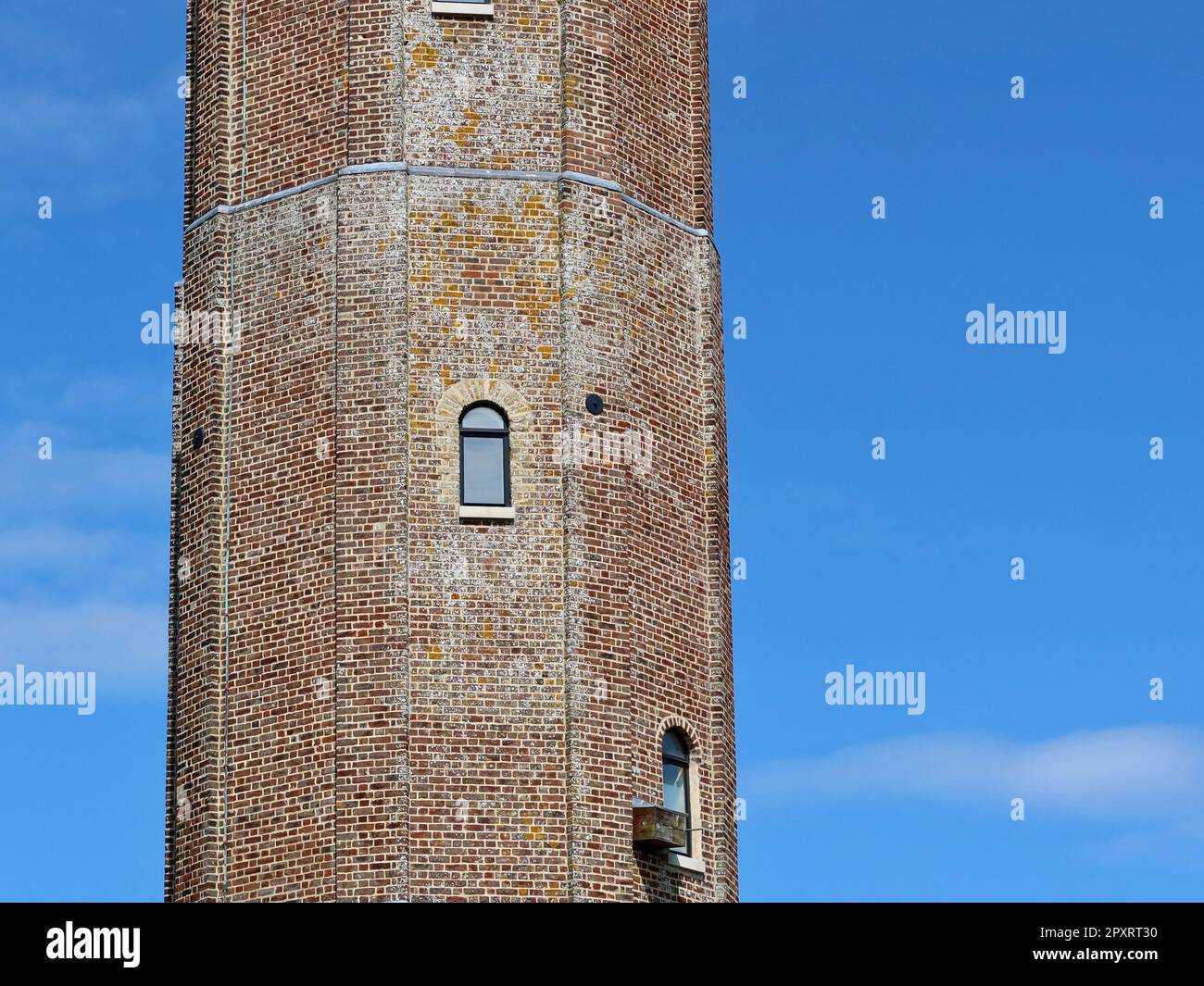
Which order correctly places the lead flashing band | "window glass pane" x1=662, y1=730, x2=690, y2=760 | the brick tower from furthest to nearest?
the lead flashing band → "window glass pane" x1=662, y1=730, x2=690, y2=760 → the brick tower

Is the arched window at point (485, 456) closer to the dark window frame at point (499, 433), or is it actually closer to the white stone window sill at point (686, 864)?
the dark window frame at point (499, 433)

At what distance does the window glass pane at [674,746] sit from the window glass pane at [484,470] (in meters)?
4.02

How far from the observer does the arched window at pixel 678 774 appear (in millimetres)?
40188

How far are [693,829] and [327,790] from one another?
210 inches

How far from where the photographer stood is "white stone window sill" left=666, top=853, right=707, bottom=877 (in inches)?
1558

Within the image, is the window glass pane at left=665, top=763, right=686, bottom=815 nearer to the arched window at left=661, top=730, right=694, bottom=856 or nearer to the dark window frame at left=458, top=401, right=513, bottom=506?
the arched window at left=661, top=730, right=694, bottom=856

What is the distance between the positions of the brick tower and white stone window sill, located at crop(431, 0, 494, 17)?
0.12 metres

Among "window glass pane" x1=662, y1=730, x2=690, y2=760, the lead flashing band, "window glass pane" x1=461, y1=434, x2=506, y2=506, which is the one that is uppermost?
the lead flashing band

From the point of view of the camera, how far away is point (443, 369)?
131 ft

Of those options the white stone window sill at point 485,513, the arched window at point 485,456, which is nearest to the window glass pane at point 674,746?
the white stone window sill at point 485,513

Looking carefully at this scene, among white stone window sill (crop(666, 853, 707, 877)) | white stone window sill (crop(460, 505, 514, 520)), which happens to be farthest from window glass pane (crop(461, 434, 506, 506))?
white stone window sill (crop(666, 853, 707, 877))
